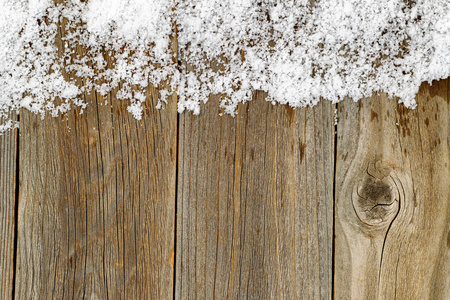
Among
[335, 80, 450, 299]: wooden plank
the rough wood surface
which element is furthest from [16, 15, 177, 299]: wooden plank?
[335, 80, 450, 299]: wooden plank

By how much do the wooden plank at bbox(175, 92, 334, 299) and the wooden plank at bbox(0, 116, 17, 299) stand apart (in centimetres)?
32

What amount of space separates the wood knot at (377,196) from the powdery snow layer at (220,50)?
142mm

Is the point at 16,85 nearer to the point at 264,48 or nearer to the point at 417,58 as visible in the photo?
the point at 264,48

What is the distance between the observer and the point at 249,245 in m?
0.56

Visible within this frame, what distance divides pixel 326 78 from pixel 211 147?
0.25m

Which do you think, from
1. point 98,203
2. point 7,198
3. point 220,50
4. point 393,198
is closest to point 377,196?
point 393,198

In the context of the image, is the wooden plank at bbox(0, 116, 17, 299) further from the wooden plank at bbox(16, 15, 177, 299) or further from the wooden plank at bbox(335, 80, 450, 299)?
the wooden plank at bbox(335, 80, 450, 299)

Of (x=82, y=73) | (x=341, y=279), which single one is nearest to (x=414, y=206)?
(x=341, y=279)

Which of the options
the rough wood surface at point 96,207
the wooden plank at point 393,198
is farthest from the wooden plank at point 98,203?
the wooden plank at point 393,198

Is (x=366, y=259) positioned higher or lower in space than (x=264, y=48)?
lower

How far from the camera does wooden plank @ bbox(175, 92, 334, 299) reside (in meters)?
0.56

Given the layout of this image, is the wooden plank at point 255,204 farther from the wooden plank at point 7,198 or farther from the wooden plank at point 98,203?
the wooden plank at point 7,198

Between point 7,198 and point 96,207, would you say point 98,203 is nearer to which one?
point 96,207

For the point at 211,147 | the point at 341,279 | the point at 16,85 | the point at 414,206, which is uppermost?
the point at 16,85
